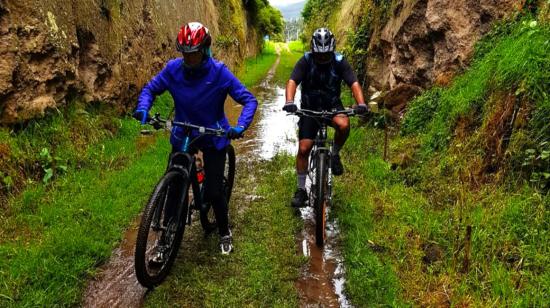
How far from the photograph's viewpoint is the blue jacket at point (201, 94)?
471cm

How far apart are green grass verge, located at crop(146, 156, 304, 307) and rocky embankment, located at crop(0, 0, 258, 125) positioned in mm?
3676

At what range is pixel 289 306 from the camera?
4.26 meters

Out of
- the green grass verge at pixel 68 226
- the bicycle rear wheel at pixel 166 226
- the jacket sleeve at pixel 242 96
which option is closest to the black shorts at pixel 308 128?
the jacket sleeve at pixel 242 96

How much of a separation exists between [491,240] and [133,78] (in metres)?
9.36

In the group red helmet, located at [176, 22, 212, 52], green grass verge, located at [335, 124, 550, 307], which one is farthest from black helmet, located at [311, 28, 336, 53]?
green grass verge, located at [335, 124, 550, 307]

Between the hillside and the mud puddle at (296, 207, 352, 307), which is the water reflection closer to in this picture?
the hillside

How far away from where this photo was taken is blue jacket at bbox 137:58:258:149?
4.71 m

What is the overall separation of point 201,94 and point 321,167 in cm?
182

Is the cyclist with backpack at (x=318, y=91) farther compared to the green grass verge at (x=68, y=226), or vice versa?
the cyclist with backpack at (x=318, y=91)

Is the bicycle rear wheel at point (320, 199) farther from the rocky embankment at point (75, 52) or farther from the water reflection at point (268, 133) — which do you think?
the rocky embankment at point (75, 52)

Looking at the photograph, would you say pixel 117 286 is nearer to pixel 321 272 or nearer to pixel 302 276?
pixel 302 276

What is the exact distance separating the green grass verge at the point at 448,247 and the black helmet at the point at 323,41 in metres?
2.25

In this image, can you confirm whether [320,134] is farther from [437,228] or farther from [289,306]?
[289,306]

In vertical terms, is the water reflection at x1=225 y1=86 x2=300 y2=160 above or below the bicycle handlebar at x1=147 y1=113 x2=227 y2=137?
below
